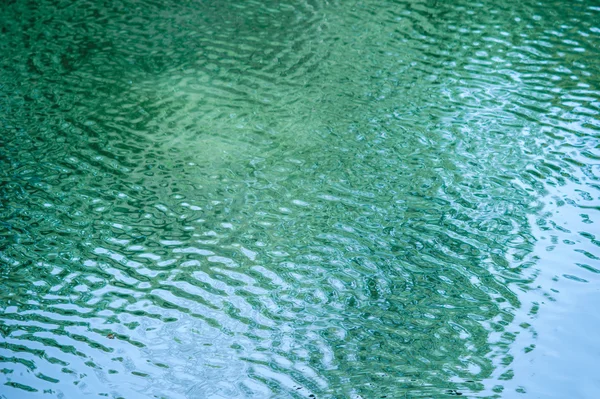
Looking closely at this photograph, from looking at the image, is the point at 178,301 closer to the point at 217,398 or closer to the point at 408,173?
the point at 217,398

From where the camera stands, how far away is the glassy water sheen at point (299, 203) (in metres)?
5.47

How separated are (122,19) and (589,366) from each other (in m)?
8.83

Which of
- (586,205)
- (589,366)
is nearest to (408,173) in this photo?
(586,205)

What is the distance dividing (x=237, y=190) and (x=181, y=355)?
95.5 inches

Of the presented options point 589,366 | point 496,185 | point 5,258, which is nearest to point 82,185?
point 5,258

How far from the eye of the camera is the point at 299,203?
730cm

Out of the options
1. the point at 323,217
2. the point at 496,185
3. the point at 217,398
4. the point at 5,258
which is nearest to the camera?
the point at 217,398

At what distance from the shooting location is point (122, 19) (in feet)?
37.0

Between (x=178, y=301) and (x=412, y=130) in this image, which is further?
(x=412, y=130)

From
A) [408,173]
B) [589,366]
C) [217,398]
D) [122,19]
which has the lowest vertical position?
[217,398]

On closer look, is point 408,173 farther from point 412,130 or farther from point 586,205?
point 586,205

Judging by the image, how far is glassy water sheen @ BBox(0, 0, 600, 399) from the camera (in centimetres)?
547

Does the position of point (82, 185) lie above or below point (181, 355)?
above

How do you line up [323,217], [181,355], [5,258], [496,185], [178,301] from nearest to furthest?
[181,355] < [178,301] < [5,258] < [323,217] < [496,185]
